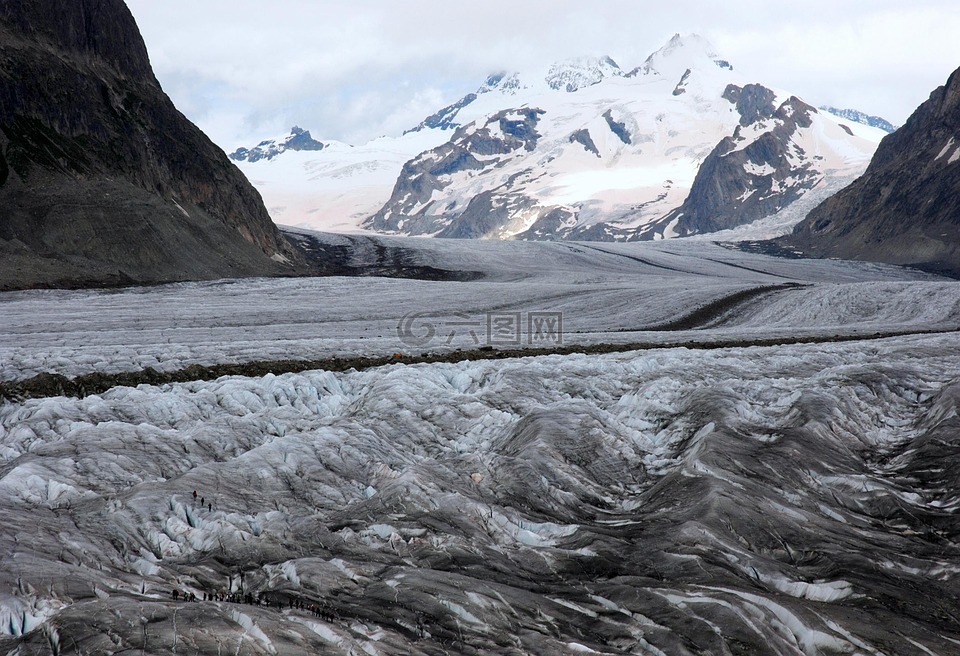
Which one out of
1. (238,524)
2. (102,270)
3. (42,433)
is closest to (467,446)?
(238,524)

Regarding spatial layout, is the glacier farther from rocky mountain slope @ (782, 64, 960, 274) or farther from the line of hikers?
rocky mountain slope @ (782, 64, 960, 274)

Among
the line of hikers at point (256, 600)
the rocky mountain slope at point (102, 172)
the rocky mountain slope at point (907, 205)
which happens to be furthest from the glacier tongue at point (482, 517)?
the rocky mountain slope at point (907, 205)

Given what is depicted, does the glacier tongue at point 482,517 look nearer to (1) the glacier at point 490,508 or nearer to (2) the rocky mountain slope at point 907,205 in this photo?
(1) the glacier at point 490,508

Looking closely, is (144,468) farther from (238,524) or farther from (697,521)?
(697,521)

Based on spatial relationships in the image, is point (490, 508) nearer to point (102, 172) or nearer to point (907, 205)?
point (102, 172)

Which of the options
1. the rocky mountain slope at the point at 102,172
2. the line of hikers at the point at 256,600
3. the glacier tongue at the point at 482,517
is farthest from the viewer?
the rocky mountain slope at the point at 102,172
